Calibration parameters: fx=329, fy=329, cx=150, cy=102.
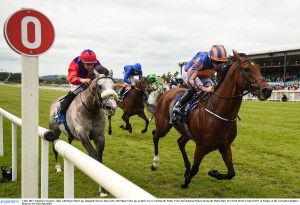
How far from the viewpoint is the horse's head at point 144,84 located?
8.91 m

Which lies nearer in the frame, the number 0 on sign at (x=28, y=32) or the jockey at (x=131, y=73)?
the number 0 on sign at (x=28, y=32)

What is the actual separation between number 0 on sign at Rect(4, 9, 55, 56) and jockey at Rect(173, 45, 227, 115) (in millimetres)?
2477

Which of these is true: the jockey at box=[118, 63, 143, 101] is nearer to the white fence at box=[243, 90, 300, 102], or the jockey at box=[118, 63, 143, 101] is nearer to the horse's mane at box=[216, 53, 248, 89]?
the horse's mane at box=[216, 53, 248, 89]

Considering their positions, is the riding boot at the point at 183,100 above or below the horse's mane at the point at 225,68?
below

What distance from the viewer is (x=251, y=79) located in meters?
3.77

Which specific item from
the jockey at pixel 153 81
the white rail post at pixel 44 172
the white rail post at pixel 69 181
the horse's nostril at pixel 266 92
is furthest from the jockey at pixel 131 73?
the white rail post at pixel 69 181

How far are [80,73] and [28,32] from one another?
2541 millimetres

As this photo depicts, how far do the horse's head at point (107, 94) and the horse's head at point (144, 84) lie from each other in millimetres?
4683

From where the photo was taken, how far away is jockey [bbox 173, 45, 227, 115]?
445 cm

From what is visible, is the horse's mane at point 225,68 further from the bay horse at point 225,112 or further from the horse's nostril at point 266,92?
the horse's nostril at point 266,92

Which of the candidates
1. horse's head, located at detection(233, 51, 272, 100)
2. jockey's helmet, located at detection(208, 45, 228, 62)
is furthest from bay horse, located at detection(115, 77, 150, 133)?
horse's head, located at detection(233, 51, 272, 100)

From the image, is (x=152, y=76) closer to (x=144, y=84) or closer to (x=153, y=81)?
(x=153, y=81)

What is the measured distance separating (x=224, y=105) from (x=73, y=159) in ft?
7.98

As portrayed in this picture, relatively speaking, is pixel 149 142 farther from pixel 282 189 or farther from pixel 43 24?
pixel 43 24
